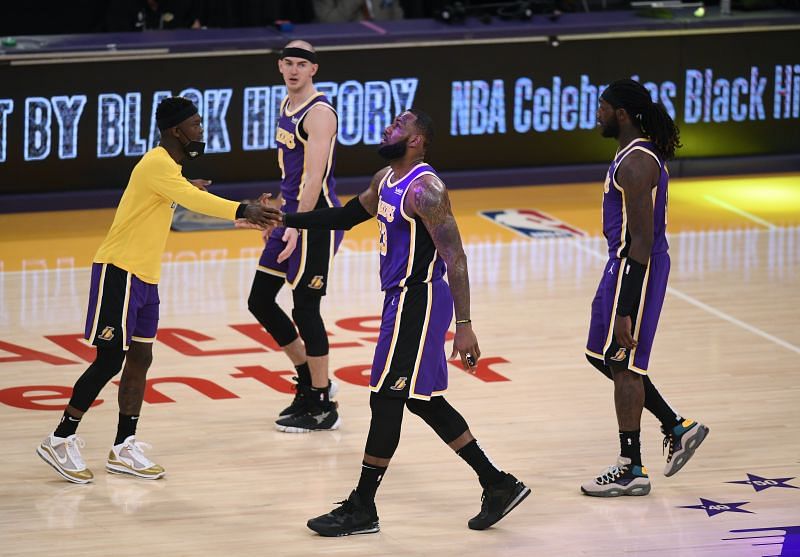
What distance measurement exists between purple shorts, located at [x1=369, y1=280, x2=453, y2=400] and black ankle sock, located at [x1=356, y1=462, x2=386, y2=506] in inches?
13.1

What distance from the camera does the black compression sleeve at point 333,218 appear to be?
6.51 m

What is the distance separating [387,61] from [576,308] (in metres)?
3.89

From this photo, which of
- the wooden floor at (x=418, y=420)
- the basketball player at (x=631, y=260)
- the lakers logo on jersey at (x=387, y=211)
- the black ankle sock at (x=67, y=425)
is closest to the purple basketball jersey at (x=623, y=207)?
the basketball player at (x=631, y=260)

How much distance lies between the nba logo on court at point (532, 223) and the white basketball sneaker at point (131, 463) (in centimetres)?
556

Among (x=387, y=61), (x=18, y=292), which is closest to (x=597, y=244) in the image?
(x=387, y=61)

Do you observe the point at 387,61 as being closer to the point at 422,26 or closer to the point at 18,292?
the point at 422,26

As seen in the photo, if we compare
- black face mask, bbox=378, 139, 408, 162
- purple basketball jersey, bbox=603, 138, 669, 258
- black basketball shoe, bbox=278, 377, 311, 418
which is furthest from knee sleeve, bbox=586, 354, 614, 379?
black basketball shoe, bbox=278, 377, 311, 418

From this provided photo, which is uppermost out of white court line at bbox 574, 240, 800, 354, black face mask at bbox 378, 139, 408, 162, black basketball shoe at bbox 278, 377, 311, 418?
black face mask at bbox 378, 139, 408, 162

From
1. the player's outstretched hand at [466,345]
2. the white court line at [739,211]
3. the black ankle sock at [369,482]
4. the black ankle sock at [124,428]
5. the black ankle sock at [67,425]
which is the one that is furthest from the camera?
the white court line at [739,211]

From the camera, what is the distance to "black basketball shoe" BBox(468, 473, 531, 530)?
6.35 metres

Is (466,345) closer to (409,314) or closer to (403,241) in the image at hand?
(409,314)

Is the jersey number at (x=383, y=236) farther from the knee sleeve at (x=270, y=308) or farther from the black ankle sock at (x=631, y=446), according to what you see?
the knee sleeve at (x=270, y=308)

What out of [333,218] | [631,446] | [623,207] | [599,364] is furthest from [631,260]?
[333,218]

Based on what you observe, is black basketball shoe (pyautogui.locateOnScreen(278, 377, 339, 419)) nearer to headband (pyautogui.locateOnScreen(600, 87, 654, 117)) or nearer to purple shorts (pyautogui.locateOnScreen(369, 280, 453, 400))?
purple shorts (pyautogui.locateOnScreen(369, 280, 453, 400))
